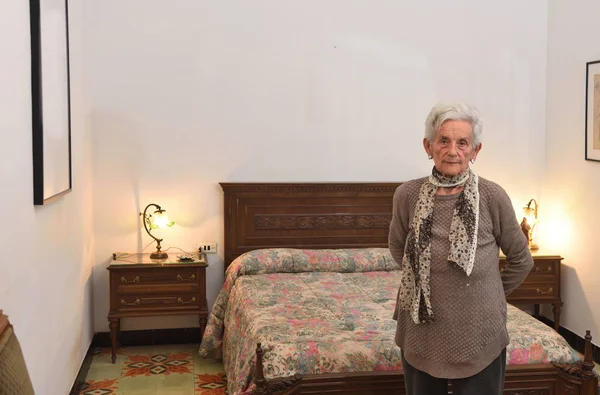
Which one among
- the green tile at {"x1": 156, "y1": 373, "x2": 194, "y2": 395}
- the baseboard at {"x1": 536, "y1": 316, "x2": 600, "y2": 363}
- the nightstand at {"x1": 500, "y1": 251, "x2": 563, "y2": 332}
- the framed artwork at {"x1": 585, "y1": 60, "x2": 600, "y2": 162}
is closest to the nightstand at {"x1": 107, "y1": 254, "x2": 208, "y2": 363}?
the green tile at {"x1": 156, "y1": 373, "x2": 194, "y2": 395}

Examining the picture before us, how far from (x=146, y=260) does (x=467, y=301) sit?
9.15 feet

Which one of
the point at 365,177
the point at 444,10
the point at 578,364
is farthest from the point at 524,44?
the point at 578,364

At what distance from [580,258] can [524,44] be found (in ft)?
5.01

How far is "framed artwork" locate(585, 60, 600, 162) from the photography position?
4301 millimetres

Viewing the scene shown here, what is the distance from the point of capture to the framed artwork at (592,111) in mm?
4301

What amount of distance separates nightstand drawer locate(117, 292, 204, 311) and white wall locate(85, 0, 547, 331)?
1.17ft

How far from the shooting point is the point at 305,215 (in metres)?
4.71

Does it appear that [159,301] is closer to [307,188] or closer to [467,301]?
[307,188]

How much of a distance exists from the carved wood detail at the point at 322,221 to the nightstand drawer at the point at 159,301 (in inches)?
25.6

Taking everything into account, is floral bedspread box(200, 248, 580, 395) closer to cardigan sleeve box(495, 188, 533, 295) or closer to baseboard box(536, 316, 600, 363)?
cardigan sleeve box(495, 188, 533, 295)

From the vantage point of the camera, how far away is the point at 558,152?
4.81 meters

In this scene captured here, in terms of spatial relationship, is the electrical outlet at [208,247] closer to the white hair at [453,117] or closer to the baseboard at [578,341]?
the baseboard at [578,341]

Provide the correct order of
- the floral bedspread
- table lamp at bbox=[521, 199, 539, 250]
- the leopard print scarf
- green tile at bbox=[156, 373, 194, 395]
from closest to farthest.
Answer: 1. the leopard print scarf
2. the floral bedspread
3. green tile at bbox=[156, 373, 194, 395]
4. table lamp at bbox=[521, 199, 539, 250]

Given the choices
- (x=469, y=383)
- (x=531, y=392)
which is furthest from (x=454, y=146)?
(x=531, y=392)
